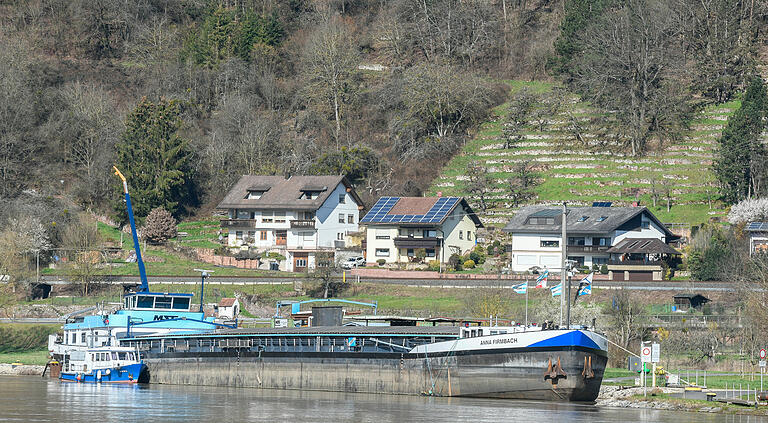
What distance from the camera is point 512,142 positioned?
14438 cm

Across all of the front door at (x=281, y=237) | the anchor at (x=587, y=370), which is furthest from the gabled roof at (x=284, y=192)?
the anchor at (x=587, y=370)

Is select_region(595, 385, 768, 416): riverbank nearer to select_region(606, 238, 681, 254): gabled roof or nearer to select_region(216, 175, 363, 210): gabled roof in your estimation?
select_region(606, 238, 681, 254): gabled roof

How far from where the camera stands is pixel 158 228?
12838 centimetres

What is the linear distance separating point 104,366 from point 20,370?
10.6m

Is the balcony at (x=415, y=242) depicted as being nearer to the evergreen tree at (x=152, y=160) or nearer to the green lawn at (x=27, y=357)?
the evergreen tree at (x=152, y=160)

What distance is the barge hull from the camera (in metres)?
60.7

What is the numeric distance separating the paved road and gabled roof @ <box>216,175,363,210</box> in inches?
793

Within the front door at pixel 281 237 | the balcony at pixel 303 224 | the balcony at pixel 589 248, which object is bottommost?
the balcony at pixel 589 248

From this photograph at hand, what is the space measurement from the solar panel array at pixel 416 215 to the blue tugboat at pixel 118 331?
131 ft

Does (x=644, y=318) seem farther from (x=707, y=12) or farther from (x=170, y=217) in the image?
(x=707, y=12)

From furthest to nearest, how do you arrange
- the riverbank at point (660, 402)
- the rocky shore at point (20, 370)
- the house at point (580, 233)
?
the house at point (580, 233), the rocky shore at point (20, 370), the riverbank at point (660, 402)

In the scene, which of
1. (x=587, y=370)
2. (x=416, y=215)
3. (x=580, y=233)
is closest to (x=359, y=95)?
(x=416, y=215)

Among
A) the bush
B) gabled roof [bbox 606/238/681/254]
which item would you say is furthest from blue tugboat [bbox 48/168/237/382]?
the bush

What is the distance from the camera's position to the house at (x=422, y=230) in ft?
394
